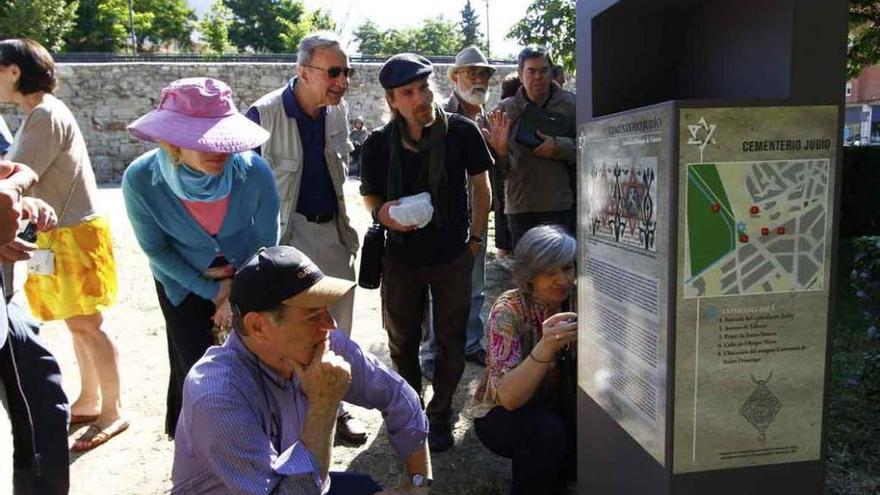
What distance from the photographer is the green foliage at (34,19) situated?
1232 inches

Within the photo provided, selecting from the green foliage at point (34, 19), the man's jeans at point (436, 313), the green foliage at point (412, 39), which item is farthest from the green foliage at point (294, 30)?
the man's jeans at point (436, 313)

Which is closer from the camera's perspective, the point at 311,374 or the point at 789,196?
the point at 789,196

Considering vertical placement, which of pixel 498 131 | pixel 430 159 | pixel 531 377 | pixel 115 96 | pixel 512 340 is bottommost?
pixel 531 377

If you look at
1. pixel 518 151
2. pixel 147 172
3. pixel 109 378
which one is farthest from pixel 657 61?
pixel 109 378

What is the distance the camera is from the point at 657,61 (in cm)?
204

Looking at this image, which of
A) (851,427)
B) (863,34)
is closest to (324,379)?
(851,427)

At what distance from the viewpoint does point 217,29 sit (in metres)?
45.0

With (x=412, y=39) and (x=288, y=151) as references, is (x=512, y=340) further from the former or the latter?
(x=412, y=39)

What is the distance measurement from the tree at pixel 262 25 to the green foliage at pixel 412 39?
19.5 meters

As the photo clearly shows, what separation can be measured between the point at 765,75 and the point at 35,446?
97.6 inches

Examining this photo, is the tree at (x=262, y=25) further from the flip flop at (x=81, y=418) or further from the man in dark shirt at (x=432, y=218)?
the man in dark shirt at (x=432, y=218)

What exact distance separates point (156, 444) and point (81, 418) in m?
0.50

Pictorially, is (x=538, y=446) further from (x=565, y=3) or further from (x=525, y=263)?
(x=565, y=3)

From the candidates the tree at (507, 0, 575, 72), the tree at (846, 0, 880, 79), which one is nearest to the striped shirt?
the tree at (846, 0, 880, 79)
